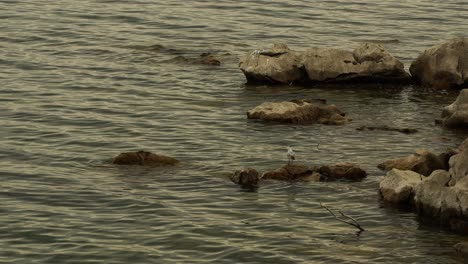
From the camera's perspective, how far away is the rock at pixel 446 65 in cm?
3491

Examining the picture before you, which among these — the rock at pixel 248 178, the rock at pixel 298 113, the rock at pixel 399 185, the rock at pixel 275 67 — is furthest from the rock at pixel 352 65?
the rock at pixel 399 185

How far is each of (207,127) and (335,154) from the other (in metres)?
4.19

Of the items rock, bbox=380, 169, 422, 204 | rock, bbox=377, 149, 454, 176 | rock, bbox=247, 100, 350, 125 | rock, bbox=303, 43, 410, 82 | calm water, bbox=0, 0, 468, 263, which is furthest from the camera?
rock, bbox=303, 43, 410, 82

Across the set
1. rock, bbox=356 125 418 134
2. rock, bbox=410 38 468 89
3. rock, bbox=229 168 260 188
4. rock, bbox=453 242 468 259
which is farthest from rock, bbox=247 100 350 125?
rock, bbox=453 242 468 259

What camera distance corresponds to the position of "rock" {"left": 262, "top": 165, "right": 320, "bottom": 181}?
26.4 meters

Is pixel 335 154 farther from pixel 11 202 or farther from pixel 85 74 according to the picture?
pixel 85 74

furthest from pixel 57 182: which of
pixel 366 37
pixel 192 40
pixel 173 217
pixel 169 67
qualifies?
pixel 366 37

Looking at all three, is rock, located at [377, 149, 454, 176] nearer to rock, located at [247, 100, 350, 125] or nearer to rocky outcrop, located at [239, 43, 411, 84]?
rock, located at [247, 100, 350, 125]

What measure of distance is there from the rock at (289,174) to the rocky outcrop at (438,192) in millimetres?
2000

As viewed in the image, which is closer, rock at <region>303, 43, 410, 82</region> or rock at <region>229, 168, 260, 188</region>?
rock at <region>229, 168, 260, 188</region>

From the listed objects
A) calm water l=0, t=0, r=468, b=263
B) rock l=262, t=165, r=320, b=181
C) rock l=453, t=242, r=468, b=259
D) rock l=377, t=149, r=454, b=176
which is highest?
rock l=377, t=149, r=454, b=176

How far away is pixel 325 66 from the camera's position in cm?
3556

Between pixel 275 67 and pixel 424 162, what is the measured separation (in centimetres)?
1049

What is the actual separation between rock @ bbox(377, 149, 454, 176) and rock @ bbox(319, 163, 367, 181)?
32.4 inches
